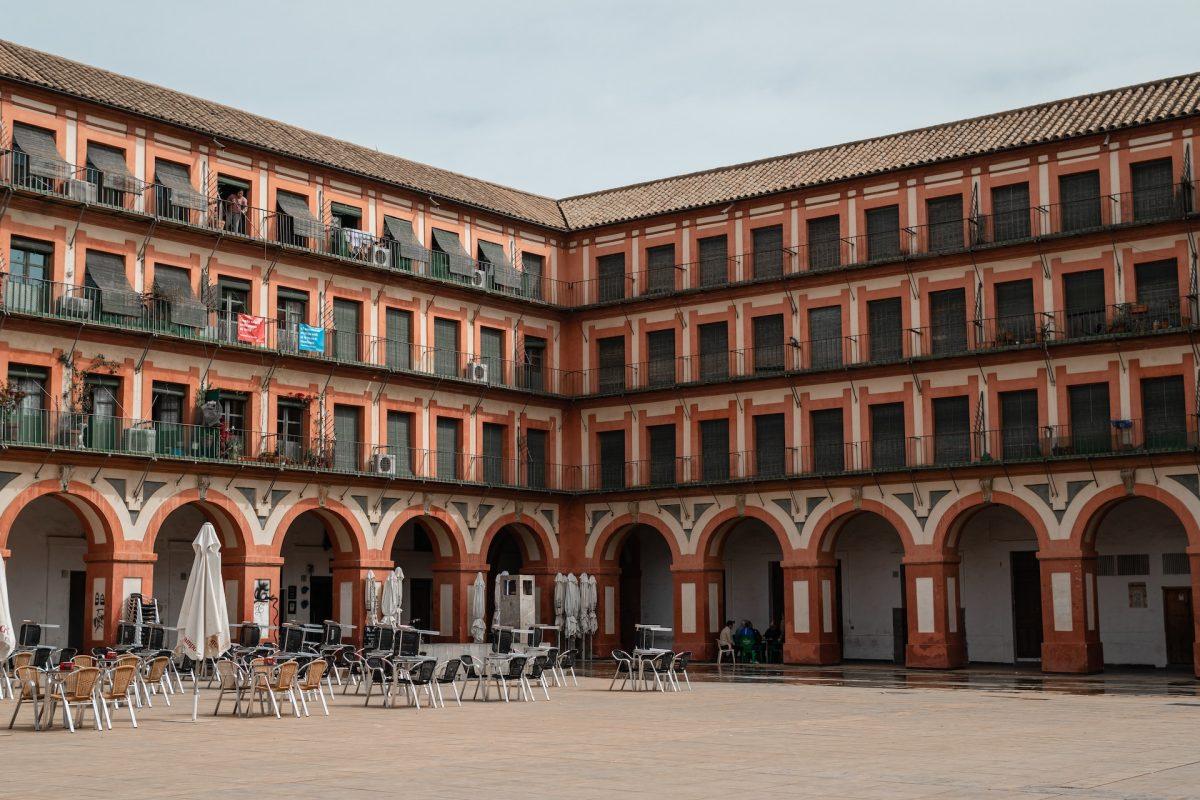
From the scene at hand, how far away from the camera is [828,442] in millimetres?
40188

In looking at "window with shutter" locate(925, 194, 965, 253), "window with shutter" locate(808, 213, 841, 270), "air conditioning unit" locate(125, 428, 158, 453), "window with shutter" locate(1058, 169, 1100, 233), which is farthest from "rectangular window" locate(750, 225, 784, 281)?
"air conditioning unit" locate(125, 428, 158, 453)

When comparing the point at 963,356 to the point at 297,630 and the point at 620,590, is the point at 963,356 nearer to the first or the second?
the point at 620,590

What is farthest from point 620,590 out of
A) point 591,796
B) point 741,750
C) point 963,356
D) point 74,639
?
point 591,796

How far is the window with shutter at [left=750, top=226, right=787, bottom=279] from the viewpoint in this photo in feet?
136

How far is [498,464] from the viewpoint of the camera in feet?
139

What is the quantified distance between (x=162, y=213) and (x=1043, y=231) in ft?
73.2

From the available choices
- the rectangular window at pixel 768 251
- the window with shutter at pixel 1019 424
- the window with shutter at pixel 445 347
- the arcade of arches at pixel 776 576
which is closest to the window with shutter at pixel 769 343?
the rectangular window at pixel 768 251

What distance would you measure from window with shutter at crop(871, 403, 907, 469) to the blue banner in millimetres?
15152

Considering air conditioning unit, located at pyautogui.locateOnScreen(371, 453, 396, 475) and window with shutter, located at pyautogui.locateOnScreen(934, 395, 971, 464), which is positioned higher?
window with shutter, located at pyautogui.locateOnScreen(934, 395, 971, 464)

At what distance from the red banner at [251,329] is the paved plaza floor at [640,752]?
12.1 metres

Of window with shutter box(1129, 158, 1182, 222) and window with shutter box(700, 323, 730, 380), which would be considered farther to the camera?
window with shutter box(700, 323, 730, 380)

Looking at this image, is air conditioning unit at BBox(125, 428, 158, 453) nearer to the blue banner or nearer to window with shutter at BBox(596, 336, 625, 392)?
the blue banner

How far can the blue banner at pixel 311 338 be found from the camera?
3691 cm

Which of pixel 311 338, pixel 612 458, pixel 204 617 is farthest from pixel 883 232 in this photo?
pixel 204 617
